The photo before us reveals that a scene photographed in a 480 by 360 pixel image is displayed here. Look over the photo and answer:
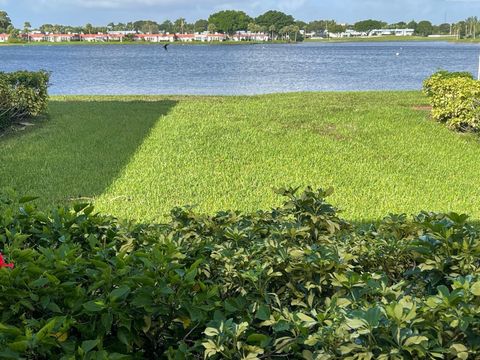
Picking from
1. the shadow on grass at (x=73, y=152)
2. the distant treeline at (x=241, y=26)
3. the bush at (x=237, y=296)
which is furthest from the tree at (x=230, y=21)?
the bush at (x=237, y=296)

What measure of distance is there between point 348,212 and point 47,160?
3661 millimetres

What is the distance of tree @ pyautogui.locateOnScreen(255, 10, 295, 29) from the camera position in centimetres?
11271

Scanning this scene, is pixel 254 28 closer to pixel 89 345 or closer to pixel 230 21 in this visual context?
pixel 230 21

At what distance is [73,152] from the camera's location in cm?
714

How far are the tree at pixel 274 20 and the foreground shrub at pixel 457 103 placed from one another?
106734 millimetres

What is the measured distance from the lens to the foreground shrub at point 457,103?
8367mm

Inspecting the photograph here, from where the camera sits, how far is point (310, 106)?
11695mm

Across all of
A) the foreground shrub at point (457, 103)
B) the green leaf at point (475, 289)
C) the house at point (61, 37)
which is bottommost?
the foreground shrub at point (457, 103)

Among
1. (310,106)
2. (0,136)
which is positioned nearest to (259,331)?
(0,136)

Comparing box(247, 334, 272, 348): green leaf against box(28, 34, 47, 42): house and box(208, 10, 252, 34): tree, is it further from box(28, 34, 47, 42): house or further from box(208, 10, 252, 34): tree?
box(28, 34, 47, 42): house

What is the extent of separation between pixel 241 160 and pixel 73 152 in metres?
2.11

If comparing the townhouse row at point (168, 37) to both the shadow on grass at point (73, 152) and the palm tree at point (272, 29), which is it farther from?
the shadow on grass at point (73, 152)

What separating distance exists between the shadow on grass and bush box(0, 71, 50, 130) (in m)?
0.34

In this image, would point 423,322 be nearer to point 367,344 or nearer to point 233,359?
point 367,344
